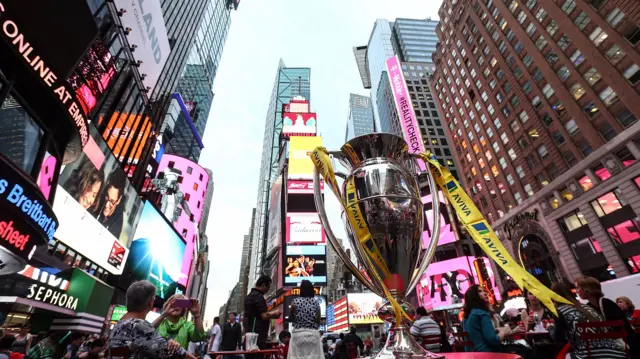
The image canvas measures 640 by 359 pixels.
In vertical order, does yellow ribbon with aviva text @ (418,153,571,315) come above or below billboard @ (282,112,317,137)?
below

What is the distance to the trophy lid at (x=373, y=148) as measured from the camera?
1887mm

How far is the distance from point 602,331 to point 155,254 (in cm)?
2462

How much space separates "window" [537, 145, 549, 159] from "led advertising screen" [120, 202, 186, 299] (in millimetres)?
36764

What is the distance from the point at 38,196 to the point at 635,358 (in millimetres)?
9923

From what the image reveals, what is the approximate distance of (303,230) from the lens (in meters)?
37.5

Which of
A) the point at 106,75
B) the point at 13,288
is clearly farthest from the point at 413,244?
the point at 106,75

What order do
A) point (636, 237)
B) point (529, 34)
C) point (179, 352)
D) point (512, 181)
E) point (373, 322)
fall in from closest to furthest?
point (179, 352)
point (636, 237)
point (529, 34)
point (512, 181)
point (373, 322)

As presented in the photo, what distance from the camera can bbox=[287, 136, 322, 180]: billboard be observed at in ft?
137

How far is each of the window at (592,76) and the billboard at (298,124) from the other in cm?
3786

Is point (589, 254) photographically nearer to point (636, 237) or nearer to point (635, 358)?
point (636, 237)

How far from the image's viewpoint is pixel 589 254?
23547 millimetres

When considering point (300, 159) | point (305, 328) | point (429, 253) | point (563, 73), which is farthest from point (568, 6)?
point (429, 253)

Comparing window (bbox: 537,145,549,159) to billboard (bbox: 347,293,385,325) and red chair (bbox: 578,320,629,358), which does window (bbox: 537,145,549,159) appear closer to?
billboard (bbox: 347,293,385,325)

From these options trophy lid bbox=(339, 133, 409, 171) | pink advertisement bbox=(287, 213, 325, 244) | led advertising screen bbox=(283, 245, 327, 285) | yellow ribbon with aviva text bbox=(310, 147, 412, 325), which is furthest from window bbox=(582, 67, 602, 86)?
yellow ribbon with aviva text bbox=(310, 147, 412, 325)
